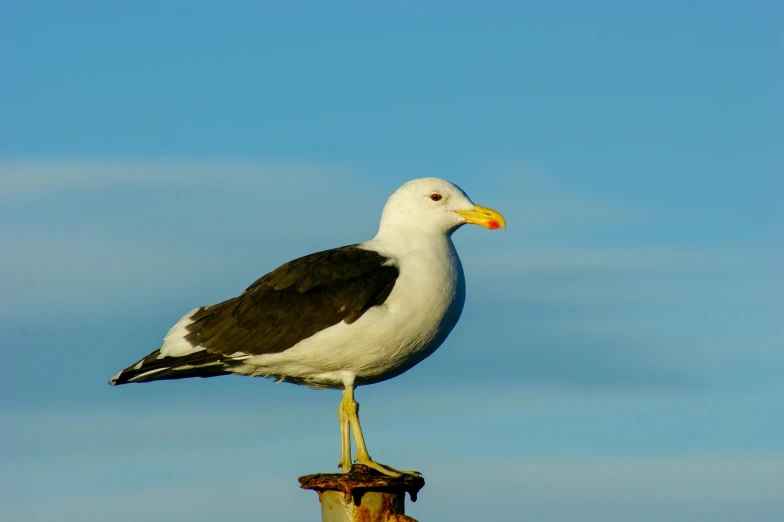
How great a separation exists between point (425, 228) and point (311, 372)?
2.21 m

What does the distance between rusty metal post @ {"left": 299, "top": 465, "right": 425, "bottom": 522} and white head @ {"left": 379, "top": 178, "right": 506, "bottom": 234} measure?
3.55 meters

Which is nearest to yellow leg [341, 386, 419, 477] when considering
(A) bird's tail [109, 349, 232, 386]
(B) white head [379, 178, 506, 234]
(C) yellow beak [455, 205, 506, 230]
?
(A) bird's tail [109, 349, 232, 386]

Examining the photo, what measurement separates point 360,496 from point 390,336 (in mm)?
2033

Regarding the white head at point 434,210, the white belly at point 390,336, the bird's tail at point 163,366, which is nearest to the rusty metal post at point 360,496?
the white belly at point 390,336

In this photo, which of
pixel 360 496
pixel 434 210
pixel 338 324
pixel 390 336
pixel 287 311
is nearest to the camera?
pixel 360 496

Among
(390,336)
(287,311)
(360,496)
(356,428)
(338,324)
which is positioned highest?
(287,311)

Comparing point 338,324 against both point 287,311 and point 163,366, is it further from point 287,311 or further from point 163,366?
point 163,366

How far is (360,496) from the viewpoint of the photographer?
9.81 meters

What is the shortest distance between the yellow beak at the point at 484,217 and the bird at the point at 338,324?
0.50m

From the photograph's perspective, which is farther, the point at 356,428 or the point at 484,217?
the point at 484,217

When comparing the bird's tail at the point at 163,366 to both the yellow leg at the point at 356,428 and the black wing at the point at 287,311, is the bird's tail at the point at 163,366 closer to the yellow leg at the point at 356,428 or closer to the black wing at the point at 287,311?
the black wing at the point at 287,311

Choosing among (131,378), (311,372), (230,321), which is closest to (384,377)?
(311,372)

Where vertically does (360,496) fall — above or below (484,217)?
below

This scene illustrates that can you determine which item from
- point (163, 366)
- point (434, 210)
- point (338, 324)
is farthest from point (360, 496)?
point (434, 210)
